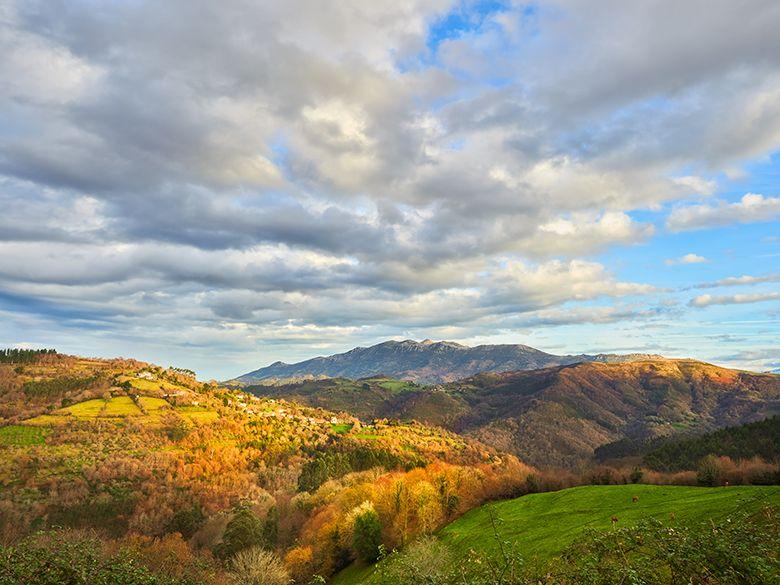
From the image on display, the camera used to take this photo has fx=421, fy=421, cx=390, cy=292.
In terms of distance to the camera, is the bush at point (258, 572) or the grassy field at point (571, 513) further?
the bush at point (258, 572)

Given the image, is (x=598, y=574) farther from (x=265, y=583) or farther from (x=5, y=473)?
(x=5, y=473)

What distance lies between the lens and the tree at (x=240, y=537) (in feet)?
270

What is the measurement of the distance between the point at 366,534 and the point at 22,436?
629 ft

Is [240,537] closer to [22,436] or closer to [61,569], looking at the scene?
[61,569]

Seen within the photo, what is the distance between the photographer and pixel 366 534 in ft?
225

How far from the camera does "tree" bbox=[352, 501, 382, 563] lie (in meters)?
68.1

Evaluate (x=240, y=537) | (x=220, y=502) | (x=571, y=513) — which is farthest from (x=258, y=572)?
(x=220, y=502)

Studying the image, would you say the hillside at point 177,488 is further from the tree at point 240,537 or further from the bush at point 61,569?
the bush at point 61,569

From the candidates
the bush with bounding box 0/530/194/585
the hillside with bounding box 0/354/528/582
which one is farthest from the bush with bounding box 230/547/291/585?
the bush with bounding box 0/530/194/585

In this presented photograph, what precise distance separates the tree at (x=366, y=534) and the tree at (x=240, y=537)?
24.5 m

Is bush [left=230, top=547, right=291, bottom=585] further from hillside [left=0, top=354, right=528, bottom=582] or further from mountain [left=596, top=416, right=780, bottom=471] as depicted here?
mountain [left=596, top=416, right=780, bottom=471]

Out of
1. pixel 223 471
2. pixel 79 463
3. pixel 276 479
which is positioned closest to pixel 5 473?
pixel 79 463

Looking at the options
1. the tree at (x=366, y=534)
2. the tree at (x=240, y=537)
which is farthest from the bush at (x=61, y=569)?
the tree at (x=240, y=537)

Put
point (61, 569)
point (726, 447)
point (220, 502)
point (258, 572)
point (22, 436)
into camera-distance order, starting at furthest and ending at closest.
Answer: point (22, 436)
point (726, 447)
point (220, 502)
point (258, 572)
point (61, 569)
